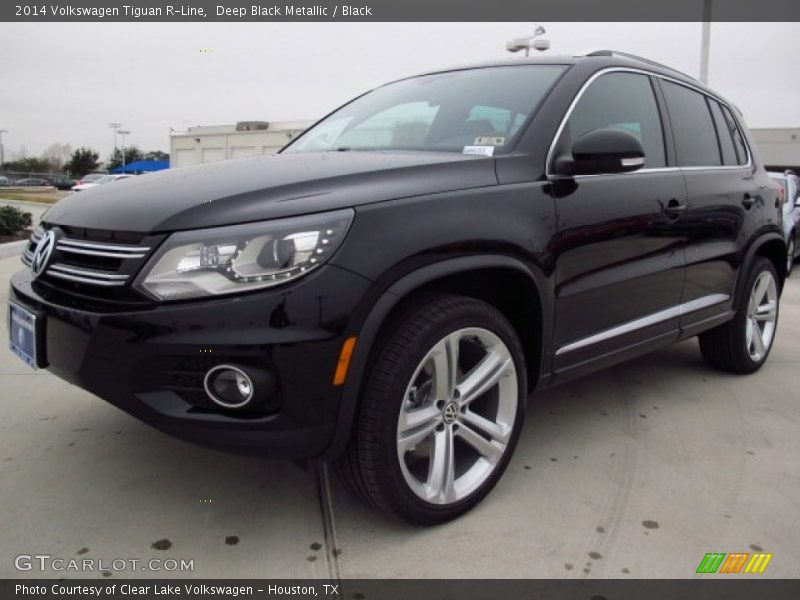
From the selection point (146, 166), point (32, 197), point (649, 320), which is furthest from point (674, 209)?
point (146, 166)

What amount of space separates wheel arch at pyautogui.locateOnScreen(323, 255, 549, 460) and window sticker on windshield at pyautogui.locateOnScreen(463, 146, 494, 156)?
0.45 m

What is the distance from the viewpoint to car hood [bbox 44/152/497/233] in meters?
1.98

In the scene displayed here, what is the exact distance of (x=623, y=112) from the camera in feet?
10.2

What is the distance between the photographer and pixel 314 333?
74.7 inches

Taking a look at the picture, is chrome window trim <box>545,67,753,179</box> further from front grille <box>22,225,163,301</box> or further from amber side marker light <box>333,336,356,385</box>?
front grille <box>22,225,163,301</box>

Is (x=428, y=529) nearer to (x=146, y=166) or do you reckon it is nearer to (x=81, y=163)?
(x=146, y=166)

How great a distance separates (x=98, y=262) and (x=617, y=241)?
1.99 m

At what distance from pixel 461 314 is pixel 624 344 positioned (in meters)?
1.12

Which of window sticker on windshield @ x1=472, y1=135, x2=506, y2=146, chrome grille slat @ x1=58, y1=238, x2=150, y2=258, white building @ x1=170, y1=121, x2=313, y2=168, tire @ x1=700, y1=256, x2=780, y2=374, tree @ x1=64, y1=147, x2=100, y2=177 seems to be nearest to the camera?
chrome grille slat @ x1=58, y1=238, x2=150, y2=258

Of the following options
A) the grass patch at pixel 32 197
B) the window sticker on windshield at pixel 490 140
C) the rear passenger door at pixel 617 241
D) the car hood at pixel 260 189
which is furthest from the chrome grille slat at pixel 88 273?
the grass patch at pixel 32 197

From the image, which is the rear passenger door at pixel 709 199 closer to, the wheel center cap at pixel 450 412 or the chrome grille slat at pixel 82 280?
the wheel center cap at pixel 450 412
